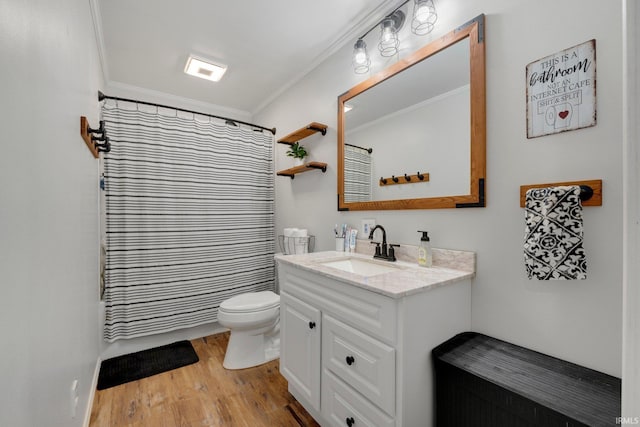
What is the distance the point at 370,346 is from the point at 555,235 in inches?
30.8

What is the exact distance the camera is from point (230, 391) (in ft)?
5.71

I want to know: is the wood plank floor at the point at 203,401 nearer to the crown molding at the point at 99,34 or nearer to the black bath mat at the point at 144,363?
the black bath mat at the point at 144,363

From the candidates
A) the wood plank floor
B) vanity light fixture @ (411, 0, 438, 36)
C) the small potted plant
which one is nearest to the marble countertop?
the wood plank floor

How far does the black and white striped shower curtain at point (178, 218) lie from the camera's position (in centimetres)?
210

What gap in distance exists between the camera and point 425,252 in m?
1.36

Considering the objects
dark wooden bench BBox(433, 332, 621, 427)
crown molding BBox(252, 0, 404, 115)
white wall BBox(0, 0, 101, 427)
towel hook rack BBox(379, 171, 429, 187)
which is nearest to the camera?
white wall BBox(0, 0, 101, 427)

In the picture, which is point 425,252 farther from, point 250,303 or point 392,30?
point 250,303

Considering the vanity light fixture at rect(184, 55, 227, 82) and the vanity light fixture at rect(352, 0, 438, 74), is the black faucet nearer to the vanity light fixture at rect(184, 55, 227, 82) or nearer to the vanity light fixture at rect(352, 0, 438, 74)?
the vanity light fixture at rect(352, 0, 438, 74)

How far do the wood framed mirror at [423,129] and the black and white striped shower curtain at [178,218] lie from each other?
1.21 m

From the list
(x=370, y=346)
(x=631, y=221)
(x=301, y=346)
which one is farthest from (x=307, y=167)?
(x=631, y=221)

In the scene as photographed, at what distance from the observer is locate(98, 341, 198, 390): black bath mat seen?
1875 millimetres

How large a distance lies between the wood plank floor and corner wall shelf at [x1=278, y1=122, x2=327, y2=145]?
1.88 meters

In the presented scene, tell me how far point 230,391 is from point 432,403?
4.22 ft

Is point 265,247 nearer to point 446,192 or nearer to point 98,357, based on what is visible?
point 98,357
